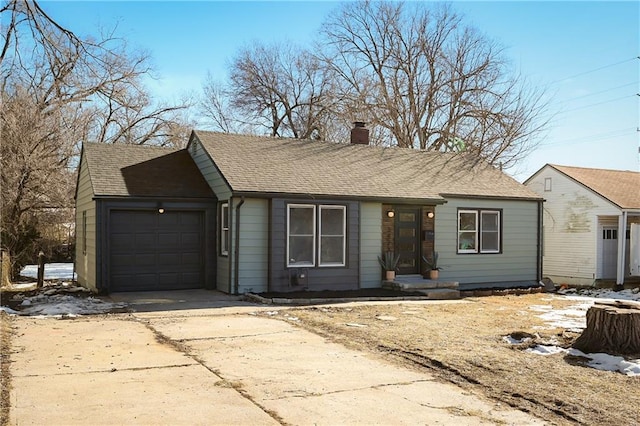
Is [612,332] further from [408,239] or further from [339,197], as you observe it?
[408,239]

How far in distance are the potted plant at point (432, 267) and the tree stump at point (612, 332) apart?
745 centimetres

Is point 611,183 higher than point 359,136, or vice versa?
point 359,136

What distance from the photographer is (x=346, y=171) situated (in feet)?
50.7

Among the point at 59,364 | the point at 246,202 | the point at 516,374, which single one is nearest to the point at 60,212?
the point at 246,202

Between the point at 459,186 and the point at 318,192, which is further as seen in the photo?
the point at 459,186

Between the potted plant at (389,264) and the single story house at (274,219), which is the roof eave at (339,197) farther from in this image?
the potted plant at (389,264)

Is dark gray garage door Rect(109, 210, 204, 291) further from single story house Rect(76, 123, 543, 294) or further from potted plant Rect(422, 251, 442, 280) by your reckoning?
potted plant Rect(422, 251, 442, 280)

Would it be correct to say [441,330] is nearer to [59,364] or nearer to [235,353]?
[235,353]

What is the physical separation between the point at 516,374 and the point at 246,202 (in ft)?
25.7

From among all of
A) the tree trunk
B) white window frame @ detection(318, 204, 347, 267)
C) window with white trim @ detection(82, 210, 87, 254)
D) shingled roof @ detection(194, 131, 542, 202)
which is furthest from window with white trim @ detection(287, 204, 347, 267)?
the tree trunk

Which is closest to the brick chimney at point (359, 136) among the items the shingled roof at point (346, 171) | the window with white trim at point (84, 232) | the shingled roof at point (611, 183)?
the shingled roof at point (346, 171)

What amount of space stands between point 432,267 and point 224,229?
5376 mm

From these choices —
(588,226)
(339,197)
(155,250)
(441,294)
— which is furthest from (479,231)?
(155,250)

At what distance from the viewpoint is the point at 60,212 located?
22547mm
